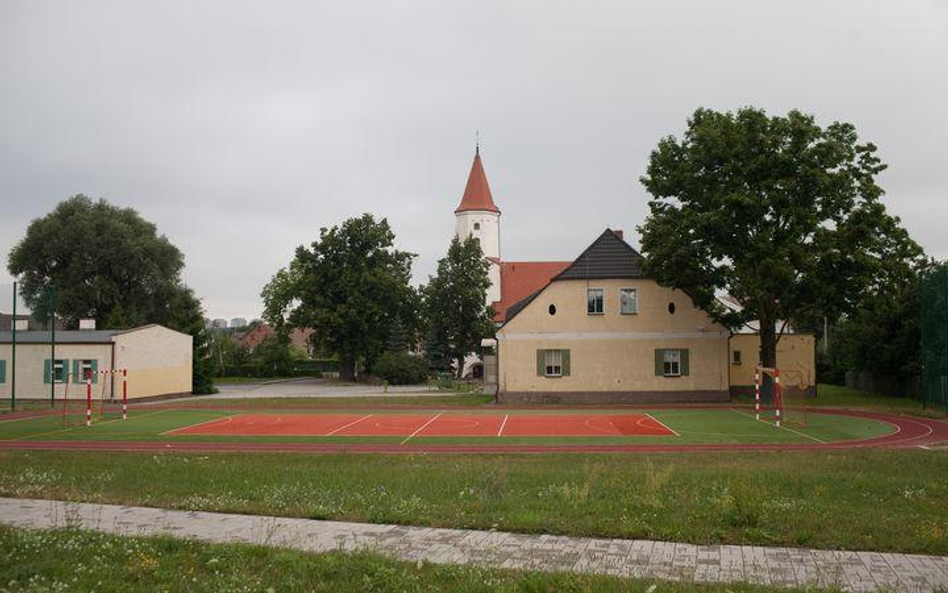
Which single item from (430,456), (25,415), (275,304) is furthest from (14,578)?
(275,304)

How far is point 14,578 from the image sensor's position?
7012 millimetres

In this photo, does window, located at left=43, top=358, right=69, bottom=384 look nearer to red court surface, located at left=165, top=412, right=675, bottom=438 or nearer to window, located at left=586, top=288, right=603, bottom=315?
red court surface, located at left=165, top=412, right=675, bottom=438

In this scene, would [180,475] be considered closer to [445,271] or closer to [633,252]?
[633,252]

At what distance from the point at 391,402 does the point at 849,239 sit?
76.6 feet

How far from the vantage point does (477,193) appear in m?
85.9

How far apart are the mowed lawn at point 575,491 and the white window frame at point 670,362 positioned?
19.9m

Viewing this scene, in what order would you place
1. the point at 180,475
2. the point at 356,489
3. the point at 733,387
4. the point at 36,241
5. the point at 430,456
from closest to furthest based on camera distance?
1. the point at 356,489
2. the point at 180,475
3. the point at 430,456
4. the point at 733,387
5. the point at 36,241

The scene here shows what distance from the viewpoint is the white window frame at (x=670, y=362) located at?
38750mm

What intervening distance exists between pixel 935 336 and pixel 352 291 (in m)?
44.0

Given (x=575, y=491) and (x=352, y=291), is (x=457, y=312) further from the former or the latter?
(x=575, y=491)

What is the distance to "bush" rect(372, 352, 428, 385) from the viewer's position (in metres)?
63.1

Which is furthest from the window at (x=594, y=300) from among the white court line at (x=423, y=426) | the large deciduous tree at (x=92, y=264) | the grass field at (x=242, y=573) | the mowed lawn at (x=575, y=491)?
the large deciduous tree at (x=92, y=264)

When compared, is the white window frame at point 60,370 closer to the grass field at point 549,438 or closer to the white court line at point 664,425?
the grass field at point 549,438

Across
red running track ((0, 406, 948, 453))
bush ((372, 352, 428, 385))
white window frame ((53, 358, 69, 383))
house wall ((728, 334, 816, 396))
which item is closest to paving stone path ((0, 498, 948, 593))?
red running track ((0, 406, 948, 453))
